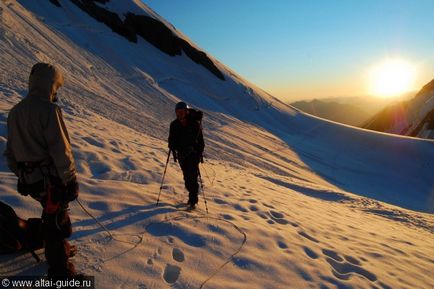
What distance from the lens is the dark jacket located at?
6793mm

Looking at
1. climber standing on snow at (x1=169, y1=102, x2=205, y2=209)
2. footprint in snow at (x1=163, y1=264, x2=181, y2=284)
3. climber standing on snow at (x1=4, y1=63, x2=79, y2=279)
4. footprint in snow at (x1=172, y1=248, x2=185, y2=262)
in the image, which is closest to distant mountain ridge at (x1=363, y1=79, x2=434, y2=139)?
climber standing on snow at (x1=169, y1=102, x2=205, y2=209)

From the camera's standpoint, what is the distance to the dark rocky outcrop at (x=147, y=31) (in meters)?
39.8

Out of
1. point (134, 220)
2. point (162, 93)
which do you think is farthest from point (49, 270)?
point (162, 93)

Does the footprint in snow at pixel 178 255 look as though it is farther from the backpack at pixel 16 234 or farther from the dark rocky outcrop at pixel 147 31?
the dark rocky outcrop at pixel 147 31

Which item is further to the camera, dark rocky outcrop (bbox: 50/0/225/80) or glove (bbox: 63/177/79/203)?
dark rocky outcrop (bbox: 50/0/225/80)

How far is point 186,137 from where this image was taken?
22.3ft

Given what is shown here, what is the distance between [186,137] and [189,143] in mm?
130

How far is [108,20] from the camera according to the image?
131ft

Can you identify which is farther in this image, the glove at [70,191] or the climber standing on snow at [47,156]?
the glove at [70,191]

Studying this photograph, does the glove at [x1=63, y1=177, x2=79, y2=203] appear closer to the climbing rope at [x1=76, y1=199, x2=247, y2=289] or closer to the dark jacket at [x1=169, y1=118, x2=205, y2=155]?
the climbing rope at [x1=76, y1=199, x2=247, y2=289]

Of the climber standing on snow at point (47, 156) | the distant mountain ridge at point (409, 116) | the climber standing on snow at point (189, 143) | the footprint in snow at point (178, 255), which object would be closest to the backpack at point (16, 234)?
the climber standing on snow at point (47, 156)

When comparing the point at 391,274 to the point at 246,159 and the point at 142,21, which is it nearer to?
the point at 246,159

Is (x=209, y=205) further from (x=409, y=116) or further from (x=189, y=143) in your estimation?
(x=409, y=116)

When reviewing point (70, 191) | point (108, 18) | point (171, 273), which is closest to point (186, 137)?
point (171, 273)
